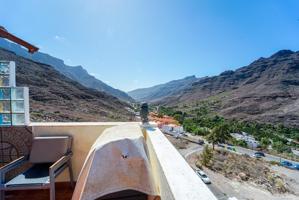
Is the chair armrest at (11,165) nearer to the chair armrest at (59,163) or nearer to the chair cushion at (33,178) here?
the chair cushion at (33,178)

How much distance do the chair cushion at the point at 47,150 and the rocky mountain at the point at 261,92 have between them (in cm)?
4806

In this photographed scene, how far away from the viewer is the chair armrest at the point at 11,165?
2045 millimetres

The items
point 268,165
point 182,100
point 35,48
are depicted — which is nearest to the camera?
point 35,48

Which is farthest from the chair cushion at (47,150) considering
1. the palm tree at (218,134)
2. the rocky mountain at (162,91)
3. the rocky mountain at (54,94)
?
the rocky mountain at (162,91)

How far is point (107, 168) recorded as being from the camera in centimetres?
128

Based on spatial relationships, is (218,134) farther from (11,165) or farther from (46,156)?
(11,165)

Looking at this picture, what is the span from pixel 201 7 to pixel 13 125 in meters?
12.1

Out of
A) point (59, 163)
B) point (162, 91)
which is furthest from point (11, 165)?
point (162, 91)

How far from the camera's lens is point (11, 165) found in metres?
2.19

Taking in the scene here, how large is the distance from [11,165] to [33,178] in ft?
1.07

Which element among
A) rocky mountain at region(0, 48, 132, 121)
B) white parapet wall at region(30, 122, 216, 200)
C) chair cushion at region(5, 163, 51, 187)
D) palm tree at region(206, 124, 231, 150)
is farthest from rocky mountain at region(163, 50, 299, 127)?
chair cushion at region(5, 163, 51, 187)

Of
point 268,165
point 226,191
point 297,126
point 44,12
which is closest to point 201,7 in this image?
point 44,12

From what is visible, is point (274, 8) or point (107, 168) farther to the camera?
point (274, 8)

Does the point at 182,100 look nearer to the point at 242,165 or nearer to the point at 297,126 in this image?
the point at 297,126
